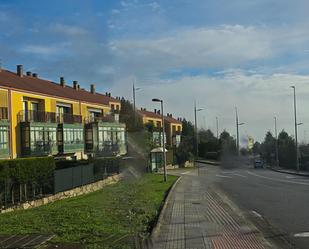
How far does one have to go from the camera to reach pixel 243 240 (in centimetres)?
1351

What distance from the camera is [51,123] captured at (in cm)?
4944

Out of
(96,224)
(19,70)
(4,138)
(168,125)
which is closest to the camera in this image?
(96,224)

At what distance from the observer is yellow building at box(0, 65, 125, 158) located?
43.5 m

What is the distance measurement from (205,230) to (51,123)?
36.4 m

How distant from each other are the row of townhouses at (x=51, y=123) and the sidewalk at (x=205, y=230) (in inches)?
987

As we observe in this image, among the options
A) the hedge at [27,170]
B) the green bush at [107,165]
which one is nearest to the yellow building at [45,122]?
the green bush at [107,165]

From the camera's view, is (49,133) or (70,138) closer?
(49,133)

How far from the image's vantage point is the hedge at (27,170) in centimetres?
2353

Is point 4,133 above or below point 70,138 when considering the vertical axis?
above

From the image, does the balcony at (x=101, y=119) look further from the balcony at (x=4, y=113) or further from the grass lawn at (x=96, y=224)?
the grass lawn at (x=96, y=224)

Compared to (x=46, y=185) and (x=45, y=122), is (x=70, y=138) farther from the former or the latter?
(x=46, y=185)

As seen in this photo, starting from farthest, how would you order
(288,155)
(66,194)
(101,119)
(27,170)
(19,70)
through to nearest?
(288,155)
(101,119)
(19,70)
(66,194)
(27,170)

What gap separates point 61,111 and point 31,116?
8.37 meters

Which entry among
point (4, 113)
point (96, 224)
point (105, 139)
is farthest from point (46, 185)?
point (105, 139)
